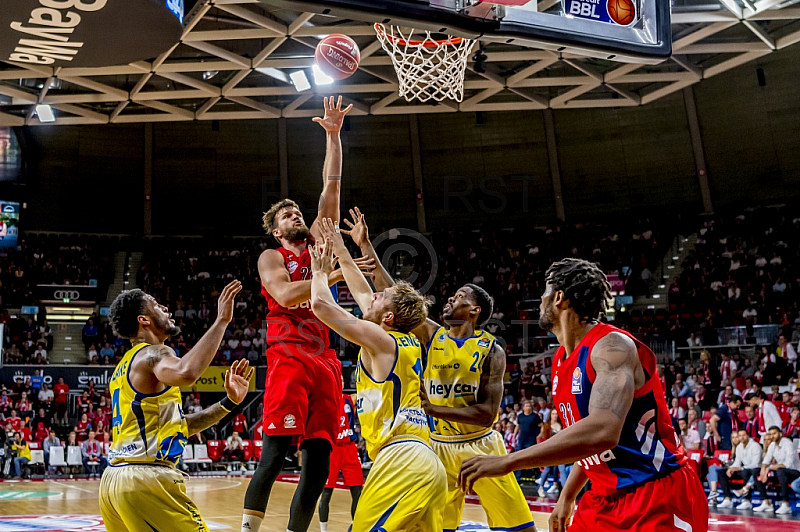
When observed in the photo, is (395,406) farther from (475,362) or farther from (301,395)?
(475,362)

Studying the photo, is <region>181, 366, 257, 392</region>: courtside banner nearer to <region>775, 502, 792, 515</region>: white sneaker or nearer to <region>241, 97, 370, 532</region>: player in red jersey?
<region>775, 502, 792, 515</region>: white sneaker

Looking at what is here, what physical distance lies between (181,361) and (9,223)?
91.5ft

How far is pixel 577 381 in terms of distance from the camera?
3.43 meters

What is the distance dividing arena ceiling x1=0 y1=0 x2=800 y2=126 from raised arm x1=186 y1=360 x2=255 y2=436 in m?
12.6

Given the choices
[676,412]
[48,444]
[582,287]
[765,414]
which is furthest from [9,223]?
[582,287]

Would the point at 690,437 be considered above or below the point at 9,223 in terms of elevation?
below

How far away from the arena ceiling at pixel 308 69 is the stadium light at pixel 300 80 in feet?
1.37

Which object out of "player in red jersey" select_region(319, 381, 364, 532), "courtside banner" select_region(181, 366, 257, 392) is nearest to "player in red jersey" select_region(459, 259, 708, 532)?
"player in red jersey" select_region(319, 381, 364, 532)

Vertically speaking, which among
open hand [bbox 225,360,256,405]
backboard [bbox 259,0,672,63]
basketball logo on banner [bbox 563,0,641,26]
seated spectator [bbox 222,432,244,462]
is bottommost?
seated spectator [bbox 222,432,244,462]

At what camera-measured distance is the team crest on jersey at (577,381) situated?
341cm

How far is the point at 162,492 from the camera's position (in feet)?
14.2

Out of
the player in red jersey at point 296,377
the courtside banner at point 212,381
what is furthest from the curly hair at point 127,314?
the courtside banner at point 212,381

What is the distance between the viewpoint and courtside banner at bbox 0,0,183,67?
9281mm

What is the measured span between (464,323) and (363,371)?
173 centimetres
